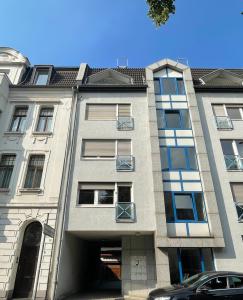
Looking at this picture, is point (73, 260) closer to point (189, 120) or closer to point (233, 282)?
point (233, 282)

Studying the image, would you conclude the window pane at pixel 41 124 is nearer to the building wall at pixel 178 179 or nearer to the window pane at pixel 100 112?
the window pane at pixel 100 112

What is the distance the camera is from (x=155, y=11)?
7242mm

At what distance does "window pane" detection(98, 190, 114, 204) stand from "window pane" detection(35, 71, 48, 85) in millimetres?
9330

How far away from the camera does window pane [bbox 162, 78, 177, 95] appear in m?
16.3

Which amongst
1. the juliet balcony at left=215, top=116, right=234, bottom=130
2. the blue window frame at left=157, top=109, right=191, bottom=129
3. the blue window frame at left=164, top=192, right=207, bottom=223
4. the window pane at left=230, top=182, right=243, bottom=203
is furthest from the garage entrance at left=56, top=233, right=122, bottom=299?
the juliet balcony at left=215, top=116, right=234, bottom=130

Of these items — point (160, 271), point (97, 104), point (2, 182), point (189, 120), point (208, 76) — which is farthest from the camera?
point (208, 76)

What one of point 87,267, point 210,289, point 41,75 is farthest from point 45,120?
point 210,289

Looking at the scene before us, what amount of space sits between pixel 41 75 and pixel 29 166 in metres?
7.66

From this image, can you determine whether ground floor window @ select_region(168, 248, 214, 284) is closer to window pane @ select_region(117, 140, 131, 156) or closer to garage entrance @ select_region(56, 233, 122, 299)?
garage entrance @ select_region(56, 233, 122, 299)

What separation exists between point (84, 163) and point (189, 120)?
7191mm

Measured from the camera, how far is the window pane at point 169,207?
1211cm

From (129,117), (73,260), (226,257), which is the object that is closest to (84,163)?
(129,117)

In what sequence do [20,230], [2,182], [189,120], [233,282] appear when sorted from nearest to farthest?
[233,282], [20,230], [2,182], [189,120]

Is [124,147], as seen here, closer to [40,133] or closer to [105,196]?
[105,196]
